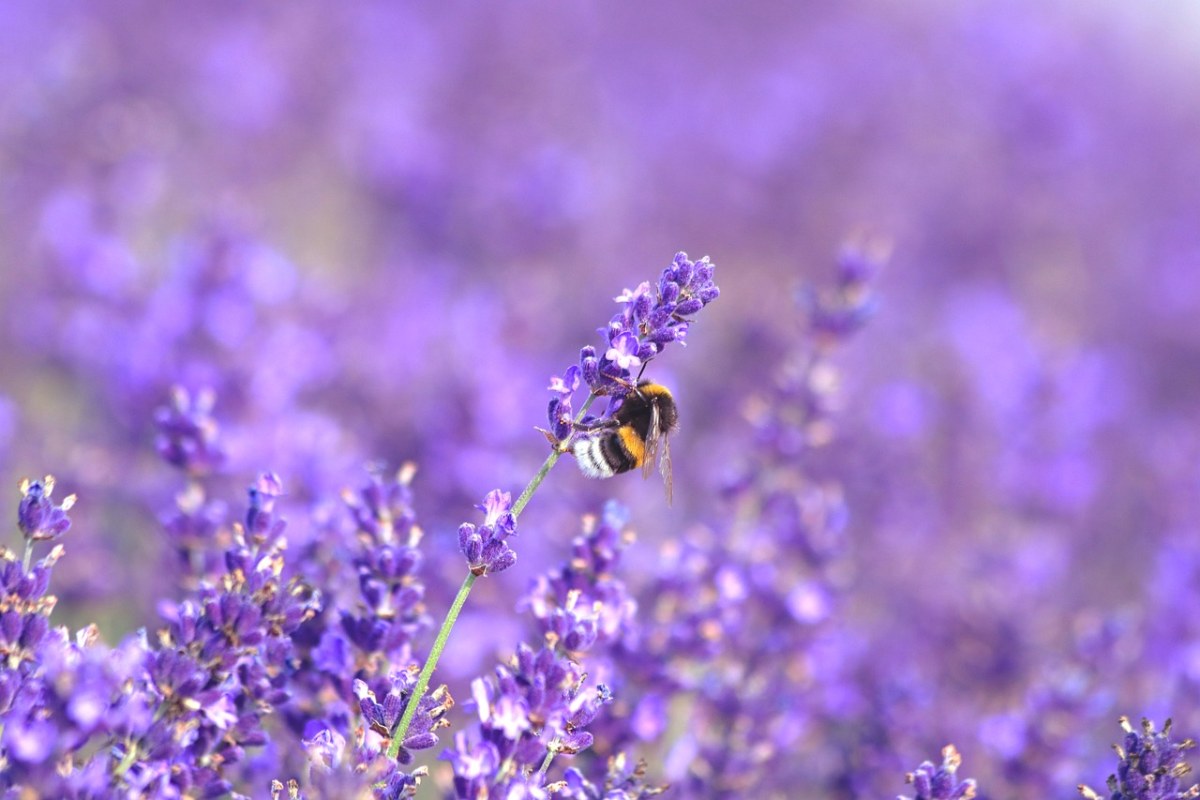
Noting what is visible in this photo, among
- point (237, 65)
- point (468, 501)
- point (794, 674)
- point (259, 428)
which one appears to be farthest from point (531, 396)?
point (237, 65)

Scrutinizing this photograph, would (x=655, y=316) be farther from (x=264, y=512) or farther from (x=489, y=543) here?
(x=264, y=512)

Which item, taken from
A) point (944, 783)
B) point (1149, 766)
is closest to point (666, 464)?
point (944, 783)

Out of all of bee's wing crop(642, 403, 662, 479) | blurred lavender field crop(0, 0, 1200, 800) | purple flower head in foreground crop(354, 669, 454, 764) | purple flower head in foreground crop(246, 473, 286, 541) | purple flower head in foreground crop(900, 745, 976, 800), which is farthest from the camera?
blurred lavender field crop(0, 0, 1200, 800)

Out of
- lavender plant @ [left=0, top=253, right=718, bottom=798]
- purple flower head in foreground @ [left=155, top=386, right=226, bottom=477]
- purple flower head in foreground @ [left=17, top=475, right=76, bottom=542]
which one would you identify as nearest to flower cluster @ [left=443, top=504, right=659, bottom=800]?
lavender plant @ [left=0, top=253, right=718, bottom=798]

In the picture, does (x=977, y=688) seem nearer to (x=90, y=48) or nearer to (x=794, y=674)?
(x=794, y=674)

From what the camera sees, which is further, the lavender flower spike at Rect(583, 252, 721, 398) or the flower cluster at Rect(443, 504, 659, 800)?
the lavender flower spike at Rect(583, 252, 721, 398)

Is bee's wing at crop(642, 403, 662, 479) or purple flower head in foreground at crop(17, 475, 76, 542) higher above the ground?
bee's wing at crop(642, 403, 662, 479)

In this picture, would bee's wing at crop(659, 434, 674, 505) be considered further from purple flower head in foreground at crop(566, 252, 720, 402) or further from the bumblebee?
purple flower head in foreground at crop(566, 252, 720, 402)

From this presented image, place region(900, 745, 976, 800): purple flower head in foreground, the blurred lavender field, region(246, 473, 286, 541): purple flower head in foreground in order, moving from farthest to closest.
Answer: the blurred lavender field < region(246, 473, 286, 541): purple flower head in foreground < region(900, 745, 976, 800): purple flower head in foreground
